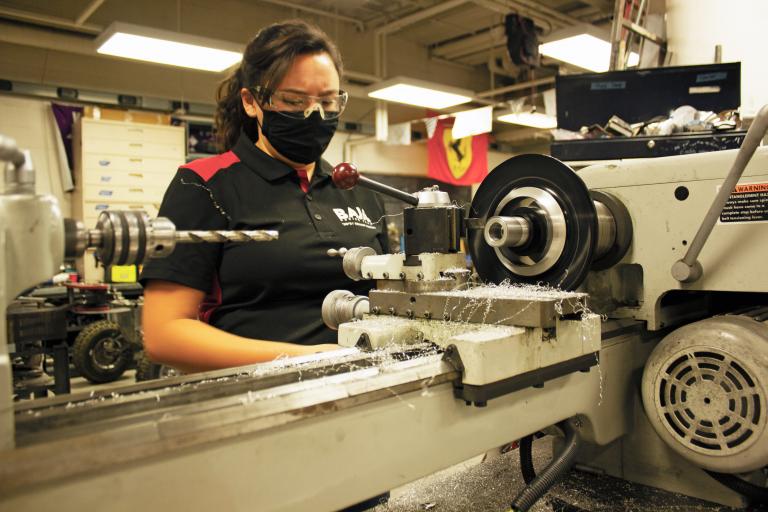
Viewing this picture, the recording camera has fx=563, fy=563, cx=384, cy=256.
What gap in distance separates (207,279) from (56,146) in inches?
172

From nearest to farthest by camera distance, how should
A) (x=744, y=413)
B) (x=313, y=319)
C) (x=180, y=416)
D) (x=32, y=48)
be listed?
(x=180, y=416)
(x=744, y=413)
(x=313, y=319)
(x=32, y=48)

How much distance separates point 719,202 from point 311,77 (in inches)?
33.2

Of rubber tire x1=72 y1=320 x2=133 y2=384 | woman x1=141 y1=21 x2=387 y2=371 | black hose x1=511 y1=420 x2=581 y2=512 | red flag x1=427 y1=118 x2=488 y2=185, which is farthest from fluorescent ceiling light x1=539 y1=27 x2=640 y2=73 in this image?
rubber tire x1=72 y1=320 x2=133 y2=384

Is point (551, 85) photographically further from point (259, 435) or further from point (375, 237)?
point (259, 435)

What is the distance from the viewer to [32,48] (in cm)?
459

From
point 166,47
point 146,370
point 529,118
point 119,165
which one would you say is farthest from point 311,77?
point 529,118

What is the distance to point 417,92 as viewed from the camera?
16.2 ft

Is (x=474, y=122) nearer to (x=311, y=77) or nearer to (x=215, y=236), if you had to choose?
(x=311, y=77)

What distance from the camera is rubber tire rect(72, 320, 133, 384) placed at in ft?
12.6

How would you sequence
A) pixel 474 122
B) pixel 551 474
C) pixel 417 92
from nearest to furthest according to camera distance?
1. pixel 551 474
2. pixel 417 92
3. pixel 474 122

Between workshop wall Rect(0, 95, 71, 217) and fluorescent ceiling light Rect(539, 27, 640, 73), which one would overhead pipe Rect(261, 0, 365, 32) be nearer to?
workshop wall Rect(0, 95, 71, 217)

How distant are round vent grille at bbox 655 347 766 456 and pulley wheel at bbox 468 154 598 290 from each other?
8.0 inches

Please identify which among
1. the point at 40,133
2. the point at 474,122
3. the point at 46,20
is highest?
the point at 46,20

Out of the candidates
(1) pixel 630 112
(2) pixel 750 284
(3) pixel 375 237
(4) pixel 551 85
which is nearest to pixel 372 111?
(4) pixel 551 85
